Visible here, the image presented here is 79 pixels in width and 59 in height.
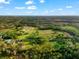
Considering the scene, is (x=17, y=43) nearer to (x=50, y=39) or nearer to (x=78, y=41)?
(x=50, y=39)

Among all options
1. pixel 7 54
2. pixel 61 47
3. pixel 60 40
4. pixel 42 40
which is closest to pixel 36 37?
pixel 42 40

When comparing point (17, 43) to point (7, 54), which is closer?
point (7, 54)

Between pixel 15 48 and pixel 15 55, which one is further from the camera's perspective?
pixel 15 48

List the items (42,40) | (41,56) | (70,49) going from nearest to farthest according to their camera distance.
→ (41,56), (70,49), (42,40)

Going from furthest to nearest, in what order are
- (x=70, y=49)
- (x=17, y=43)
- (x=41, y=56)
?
(x=17, y=43), (x=70, y=49), (x=41, y=56)

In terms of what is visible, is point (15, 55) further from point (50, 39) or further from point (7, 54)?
point (50, 39)

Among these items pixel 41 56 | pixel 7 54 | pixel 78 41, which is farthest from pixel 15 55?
pixel 78 41

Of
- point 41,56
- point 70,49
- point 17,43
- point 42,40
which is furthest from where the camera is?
point 42,40
